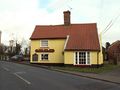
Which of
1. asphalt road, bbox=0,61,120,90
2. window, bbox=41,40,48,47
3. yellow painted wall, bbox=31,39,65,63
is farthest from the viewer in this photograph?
window, bbox=41,40,48,47

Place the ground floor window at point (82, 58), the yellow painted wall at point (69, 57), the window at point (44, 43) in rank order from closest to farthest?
the ground floor window at point (82, 58) < the yellow painted wall at point (69, 57) < the window at point (44, 43)

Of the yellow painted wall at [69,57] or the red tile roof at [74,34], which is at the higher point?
the red tile roof at [74,34]

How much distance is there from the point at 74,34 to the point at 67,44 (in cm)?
419

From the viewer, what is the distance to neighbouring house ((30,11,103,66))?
46812mm

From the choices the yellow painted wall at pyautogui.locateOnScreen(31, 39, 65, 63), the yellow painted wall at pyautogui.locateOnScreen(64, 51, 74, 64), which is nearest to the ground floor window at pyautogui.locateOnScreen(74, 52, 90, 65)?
the yellow painted wall at pyautogui.locateOnScreen(64, 51, 74, 64)

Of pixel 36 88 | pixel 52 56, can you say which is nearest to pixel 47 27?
pixel 52 56

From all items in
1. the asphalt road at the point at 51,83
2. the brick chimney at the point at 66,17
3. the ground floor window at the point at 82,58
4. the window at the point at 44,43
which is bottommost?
the asphalt road at the point at 51,83

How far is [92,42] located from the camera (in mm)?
48000

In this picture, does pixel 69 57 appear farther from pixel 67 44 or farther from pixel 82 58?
pixel 67 44

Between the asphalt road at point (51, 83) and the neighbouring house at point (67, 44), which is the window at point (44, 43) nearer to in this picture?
the neighbouring house at point (67, 44)

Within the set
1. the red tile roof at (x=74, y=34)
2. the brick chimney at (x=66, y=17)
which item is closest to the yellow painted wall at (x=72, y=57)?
the red tile roof at (x=74, y=34)

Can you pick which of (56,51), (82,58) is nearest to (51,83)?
(82,58)

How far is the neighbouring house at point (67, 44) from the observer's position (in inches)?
1843

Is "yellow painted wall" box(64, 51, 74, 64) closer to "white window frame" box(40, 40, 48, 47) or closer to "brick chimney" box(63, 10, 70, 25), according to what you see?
"white window frame" box(40, 40, 48, 47)
